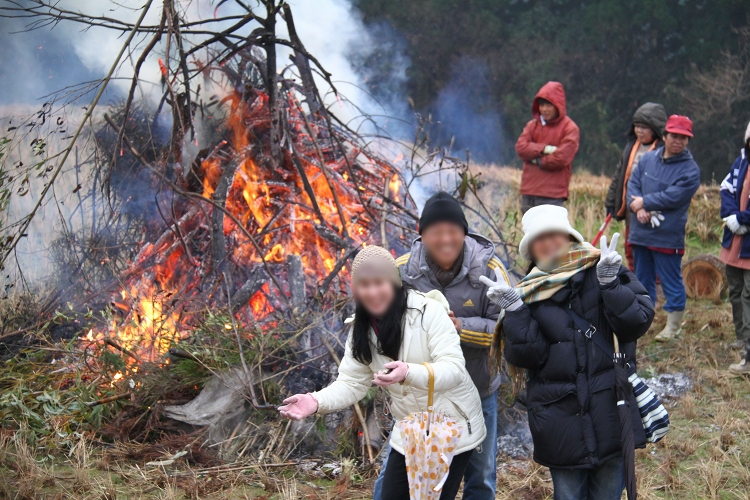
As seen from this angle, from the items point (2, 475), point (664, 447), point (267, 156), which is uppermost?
point (267, 156)

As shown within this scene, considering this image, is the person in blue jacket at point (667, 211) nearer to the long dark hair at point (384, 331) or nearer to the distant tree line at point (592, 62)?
the long dark hair at point (384, 331)

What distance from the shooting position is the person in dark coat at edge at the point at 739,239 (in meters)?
5.58

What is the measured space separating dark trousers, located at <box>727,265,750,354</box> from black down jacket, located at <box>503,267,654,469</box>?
11.3 feet

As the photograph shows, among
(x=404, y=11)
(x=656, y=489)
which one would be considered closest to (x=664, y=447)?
(x=656, y=489)

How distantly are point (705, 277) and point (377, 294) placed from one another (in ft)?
20.6

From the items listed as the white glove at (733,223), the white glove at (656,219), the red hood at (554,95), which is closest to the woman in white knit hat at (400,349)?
the white glove at (733,223)

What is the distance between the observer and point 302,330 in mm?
4707

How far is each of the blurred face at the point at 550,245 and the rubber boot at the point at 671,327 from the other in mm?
4183

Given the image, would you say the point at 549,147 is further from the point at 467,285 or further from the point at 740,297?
the point at 467,285

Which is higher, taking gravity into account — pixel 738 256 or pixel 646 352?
pixel 738 256

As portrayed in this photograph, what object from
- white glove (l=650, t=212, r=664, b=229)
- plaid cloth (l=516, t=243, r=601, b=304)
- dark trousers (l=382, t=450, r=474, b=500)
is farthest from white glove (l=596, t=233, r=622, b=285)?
white glove (l=650, t=212, r=664, b=229)

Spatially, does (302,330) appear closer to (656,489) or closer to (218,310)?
(218,310)

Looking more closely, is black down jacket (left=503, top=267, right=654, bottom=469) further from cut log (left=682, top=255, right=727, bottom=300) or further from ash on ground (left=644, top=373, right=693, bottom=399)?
cut log (left=682, top=255, right=727, bottom=300)

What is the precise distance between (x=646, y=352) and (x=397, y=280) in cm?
432
